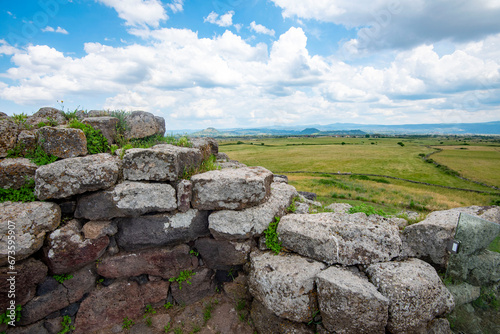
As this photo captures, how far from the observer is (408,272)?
17.8 ft

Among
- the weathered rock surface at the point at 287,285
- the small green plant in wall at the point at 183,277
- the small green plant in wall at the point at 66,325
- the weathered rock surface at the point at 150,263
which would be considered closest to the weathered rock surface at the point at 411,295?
the weathered rock surface at the point at 287,285

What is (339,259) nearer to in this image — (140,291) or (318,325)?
(318,325)

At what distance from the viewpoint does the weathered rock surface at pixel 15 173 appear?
591 cm

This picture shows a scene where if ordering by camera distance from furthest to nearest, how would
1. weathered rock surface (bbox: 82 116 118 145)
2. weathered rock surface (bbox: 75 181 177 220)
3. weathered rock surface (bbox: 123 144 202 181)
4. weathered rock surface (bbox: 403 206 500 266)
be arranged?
weathered rock surface (bbox: 82 116 118 145)
weathered rock surface (bbox: 123 144 202 181)
weathered rock surface (bbox: 75 181 177 220)
weathered rock surface (bbox: 403 206 500 266)

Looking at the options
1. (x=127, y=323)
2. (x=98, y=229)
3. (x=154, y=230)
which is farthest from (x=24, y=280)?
(x=154, y=230)

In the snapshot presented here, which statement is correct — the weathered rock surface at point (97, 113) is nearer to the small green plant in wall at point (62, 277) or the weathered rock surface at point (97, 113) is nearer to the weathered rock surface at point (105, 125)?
the weathered rock surface at point (105, 125)

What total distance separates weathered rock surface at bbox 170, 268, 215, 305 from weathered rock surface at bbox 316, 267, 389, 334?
11.1 feet

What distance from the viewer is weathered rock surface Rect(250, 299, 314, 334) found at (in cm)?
565

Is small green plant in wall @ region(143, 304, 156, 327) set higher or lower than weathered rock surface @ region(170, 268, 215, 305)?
lower

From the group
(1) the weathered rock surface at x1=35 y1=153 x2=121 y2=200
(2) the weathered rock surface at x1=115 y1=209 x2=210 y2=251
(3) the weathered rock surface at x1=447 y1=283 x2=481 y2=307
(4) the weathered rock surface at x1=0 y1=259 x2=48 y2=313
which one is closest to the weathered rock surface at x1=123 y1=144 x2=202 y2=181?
(1) the weathered rock surface at x1=35 y1=153 x2=121 y2=200

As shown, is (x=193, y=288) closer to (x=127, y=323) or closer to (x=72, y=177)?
(x=127, y=323)

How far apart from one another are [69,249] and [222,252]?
12.5 ft

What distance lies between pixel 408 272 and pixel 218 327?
486 cm

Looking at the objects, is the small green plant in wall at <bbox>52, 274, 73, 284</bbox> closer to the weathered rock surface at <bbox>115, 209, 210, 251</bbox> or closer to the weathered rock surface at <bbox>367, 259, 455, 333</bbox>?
the weathered rock surface at <bbox>115, 209, 210, 251</bbox>
